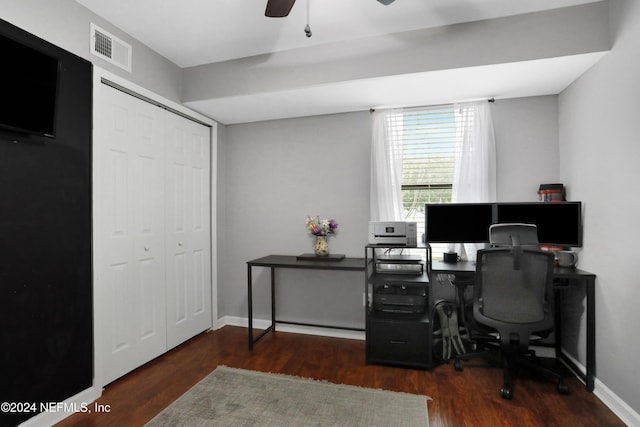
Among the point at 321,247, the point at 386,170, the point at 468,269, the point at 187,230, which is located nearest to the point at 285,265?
the point at 321,247

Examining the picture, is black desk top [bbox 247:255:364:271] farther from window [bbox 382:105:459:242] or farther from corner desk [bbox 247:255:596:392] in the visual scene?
window [bbox 382:105:459:242]

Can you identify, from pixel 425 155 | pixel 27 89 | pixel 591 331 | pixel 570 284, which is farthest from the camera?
pixel 425 155

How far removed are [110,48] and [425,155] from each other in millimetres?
2796

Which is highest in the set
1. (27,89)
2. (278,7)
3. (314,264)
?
(278,7)

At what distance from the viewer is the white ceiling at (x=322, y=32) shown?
2143 millimetres

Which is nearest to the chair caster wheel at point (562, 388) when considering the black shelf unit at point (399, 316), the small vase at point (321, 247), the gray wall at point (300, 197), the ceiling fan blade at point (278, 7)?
the black shelf unit at point (399, 316)

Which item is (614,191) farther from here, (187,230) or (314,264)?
(187,230)

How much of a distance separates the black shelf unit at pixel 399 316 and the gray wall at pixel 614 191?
1144 mm

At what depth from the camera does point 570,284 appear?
2516 millimetres

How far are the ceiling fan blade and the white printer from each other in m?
1.73

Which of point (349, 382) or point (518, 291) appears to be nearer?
point (518, 291)

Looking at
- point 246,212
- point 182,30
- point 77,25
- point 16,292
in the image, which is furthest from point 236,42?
point 16,292

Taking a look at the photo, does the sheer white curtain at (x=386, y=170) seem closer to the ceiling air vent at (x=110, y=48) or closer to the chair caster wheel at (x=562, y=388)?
the chair caster wheel at (x=562, y=388)

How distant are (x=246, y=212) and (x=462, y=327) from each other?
101 inches
